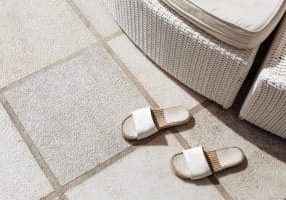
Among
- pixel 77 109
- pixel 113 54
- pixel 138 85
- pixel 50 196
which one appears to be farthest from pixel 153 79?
pixel 50 196

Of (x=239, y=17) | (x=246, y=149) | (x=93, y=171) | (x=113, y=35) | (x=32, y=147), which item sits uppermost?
(x=239, y=17)

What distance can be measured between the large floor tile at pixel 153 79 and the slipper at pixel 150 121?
59 mm

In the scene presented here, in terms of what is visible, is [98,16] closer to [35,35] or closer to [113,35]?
[113,35]

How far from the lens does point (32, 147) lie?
1423mm

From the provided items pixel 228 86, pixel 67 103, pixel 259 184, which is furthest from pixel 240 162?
pixel 67 103

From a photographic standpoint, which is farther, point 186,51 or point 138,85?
point 138,85

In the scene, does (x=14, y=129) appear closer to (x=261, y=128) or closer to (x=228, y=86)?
(x=228, y=86)

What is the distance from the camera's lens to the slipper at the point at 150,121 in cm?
142

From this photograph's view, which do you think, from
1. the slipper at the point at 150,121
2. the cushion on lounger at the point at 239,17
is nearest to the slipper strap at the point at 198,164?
the slipper at the point at 150,121

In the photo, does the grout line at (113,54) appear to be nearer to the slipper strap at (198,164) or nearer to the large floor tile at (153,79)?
the large floor tile at (153,79)

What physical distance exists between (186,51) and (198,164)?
0.36m

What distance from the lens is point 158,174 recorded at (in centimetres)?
139

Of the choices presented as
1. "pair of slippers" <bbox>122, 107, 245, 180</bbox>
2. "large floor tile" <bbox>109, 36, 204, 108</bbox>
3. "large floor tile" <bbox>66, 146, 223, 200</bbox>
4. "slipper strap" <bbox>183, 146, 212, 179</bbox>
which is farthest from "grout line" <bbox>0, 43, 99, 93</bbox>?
"slipper strap" <bbox>183, 146, 212, 179</bbox>

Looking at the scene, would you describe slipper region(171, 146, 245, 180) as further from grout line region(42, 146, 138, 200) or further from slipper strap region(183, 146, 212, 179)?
grout line region(42, 146, 138, 200)
